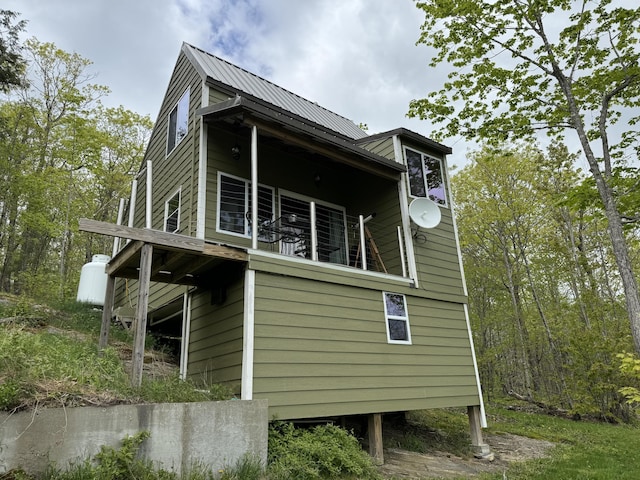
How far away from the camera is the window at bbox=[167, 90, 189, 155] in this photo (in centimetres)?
934

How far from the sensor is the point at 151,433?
14.3 feet

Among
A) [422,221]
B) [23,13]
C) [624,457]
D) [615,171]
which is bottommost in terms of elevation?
[624,457]

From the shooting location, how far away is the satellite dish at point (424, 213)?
893 cm

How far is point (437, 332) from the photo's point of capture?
8797 millimetres

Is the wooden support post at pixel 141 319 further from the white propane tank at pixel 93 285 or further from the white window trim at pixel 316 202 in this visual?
the white propane tank at pixel 93 285

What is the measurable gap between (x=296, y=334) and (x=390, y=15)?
28.6ft

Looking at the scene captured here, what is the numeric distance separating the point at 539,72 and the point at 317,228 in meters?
5.72

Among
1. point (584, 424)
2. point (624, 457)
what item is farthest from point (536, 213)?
point (624, 457)

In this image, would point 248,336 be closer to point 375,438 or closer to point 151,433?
point 151,433

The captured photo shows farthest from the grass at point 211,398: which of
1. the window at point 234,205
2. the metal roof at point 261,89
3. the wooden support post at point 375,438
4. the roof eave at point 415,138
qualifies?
the roof eave at point 415,138

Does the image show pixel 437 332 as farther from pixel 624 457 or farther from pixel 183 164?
pixel 183 164

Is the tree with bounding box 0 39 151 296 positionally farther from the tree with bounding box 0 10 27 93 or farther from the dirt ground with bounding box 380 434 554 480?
the dirt ground with bounding box 380 434 554 480

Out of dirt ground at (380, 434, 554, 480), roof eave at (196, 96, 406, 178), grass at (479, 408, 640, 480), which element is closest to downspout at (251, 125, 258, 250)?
roof eave at (196, 96, 406, 178)

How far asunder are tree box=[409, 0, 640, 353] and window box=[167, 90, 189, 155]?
16.6 ft
